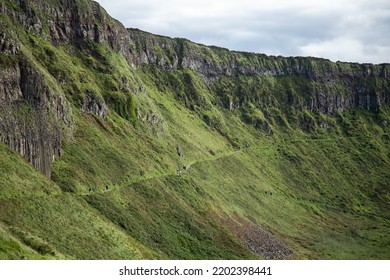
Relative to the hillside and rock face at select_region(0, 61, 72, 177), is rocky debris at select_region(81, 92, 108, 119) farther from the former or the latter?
rock face at select_region(0, 61, 72, 177)

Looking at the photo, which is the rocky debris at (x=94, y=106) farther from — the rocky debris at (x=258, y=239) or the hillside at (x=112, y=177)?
the rocky debris at (x=258, y=239)

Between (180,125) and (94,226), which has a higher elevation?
(180,125)

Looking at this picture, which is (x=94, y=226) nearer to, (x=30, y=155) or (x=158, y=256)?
(x=158, y=256)

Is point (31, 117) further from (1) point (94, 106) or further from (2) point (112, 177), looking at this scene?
(1) point (94, 106)

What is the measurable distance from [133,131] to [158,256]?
60.2 m

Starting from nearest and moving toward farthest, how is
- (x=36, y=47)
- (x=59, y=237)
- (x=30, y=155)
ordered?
(x=59, y=237) → (x=30, y=155) → (x=36, y=47)

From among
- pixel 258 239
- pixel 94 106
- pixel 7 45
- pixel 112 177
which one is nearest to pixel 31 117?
pixel 7 45

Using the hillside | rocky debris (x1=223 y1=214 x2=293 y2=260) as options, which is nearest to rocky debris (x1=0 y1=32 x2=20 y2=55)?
the hillside

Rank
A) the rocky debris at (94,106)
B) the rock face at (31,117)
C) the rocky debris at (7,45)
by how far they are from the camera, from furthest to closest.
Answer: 1. the rocky debris at (94,106)
2. the rocky debris at (7,45)
3. the rock face at (31,117)

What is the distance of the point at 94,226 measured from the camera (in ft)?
310

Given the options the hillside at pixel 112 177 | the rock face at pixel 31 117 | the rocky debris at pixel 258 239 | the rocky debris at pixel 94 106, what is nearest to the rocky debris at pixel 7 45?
the hillside at pixel 112 177

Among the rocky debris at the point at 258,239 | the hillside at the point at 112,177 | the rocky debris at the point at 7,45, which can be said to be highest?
the rocky debris at the point at 7,45

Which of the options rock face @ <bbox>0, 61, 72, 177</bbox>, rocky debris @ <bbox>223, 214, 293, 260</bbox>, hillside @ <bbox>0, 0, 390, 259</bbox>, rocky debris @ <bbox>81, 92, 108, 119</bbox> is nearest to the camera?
hillside @ <bbox>0, 0, 390, 259</bbox>

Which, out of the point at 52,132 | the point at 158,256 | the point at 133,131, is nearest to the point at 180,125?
the point at 133,131
